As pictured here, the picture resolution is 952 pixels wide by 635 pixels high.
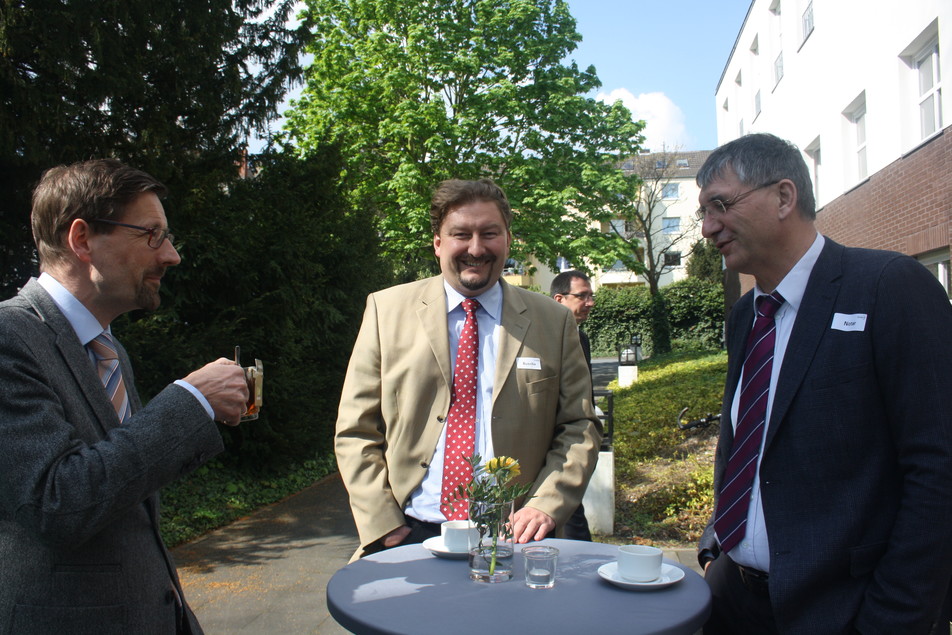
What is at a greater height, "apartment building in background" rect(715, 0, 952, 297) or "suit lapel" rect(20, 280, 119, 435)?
"apartment building in background" rect(715, 0, 952, 297)

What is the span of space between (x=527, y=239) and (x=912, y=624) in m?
19.4

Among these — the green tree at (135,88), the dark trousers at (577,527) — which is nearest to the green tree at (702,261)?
the green tree at (135,88)

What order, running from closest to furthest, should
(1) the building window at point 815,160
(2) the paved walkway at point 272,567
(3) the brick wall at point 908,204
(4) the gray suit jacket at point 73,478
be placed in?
(4) the gray suit jacket at point 73,478 → (2) the paved walkway at point 272,567 → (3) the brick wall at point 908,204 → (1) the building window at point 815,160

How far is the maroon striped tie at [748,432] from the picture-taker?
7.18 ft

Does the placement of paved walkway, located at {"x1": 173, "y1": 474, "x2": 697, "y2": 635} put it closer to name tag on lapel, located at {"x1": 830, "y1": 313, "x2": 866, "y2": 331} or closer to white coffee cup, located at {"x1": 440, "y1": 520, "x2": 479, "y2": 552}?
white coffee cup, located at {"x1": 440, "y1": 520, "x2": 479, "y2": 552}

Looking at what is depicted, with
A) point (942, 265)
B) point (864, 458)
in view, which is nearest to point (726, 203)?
point (864, 458)

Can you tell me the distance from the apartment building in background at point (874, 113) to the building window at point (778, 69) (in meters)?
0.03

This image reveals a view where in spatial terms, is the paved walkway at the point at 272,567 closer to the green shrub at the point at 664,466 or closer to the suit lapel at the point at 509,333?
the green shrub at the point at 664,466

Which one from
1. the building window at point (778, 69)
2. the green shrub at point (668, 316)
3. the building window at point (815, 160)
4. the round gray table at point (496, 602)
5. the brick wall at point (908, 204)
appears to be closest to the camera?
the round gray table at point (496, 602)

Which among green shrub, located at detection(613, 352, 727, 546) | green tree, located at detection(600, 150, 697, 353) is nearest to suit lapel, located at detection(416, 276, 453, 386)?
green shrub, located at detection(613, 352, 727, 546)

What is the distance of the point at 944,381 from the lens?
1.86 metres

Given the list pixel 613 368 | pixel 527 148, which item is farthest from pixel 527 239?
pixel 613 368

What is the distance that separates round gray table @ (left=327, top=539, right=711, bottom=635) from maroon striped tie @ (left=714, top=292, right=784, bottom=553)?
0.72ft

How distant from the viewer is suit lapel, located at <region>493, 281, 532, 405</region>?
2.78 metres
